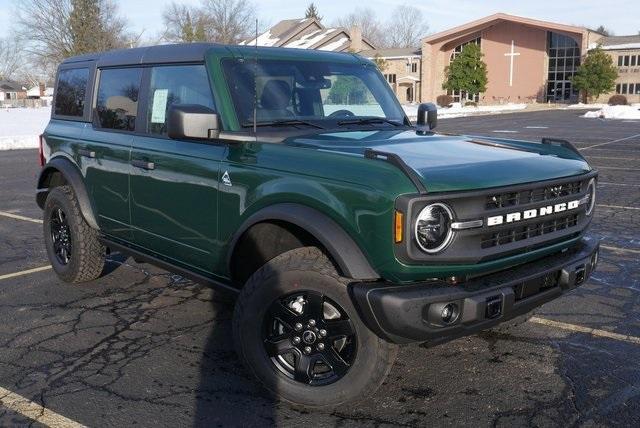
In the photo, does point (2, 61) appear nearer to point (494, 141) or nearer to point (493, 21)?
point (493, 21)

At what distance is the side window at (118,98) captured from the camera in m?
4.81

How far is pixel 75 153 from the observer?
17.7 ft

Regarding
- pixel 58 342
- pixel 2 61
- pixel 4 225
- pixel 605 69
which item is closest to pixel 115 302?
pixel 58 342

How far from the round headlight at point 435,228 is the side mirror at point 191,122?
1470mm

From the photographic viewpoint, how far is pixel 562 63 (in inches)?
2594

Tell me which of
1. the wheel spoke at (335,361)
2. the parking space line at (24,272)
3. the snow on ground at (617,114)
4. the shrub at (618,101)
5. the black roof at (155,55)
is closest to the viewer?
the wheel spoke at (335,361)

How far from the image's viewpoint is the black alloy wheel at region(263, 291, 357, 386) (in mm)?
3340

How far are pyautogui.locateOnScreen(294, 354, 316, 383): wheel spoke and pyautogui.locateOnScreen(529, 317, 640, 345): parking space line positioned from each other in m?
2.15

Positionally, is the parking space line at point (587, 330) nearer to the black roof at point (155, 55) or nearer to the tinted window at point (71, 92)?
the black roof at point (155, 55)

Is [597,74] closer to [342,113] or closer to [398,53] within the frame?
[398,53]

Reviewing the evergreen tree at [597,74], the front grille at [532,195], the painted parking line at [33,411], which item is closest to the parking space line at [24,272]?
the painted parking line at [33,411]

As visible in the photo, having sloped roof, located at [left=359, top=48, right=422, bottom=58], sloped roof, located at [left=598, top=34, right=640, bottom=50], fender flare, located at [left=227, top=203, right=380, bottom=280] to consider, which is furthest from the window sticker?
sloped roof, located at [left=598, top=34, right=640, bottom=50]

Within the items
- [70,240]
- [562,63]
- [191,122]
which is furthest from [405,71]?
[191,122]

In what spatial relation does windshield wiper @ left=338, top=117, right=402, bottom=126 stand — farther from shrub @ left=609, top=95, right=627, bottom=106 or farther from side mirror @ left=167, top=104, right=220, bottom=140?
Result: shrub @ left=609, top=95, right=627, bottom=106
